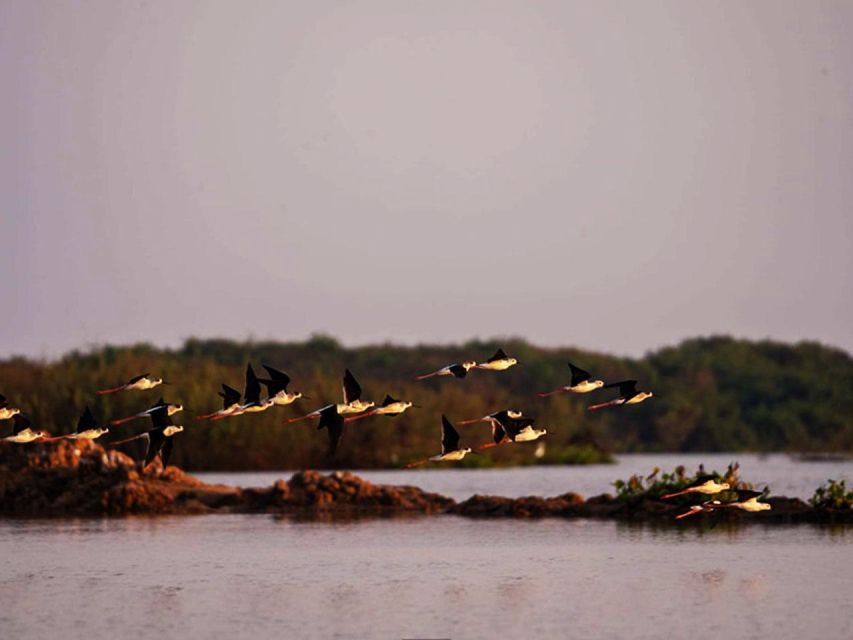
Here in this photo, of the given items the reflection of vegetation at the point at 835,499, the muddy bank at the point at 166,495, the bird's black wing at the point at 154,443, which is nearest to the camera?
the bird's black wing at the point at 154,443

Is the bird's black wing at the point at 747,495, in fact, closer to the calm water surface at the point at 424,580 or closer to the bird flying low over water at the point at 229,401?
the calm water surface at the point at 424,580

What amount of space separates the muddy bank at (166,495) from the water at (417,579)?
3.38 feet

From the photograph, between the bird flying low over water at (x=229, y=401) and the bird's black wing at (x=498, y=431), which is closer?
the bird flying low over water at (x=229, y=401)

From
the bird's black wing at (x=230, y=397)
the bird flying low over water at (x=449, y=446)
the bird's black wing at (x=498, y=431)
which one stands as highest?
the bird's black wing at (x=230, y=397)

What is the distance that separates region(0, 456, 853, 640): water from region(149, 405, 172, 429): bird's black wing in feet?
5.89

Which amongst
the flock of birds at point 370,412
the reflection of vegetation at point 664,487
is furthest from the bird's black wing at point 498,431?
the reflection of vegetation at point 664,487

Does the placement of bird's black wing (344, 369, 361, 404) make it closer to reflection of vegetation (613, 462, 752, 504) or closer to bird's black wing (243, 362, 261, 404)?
bird's black wing (243, 362, 261, 404)

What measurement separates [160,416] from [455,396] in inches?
975

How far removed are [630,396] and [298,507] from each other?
9521 millimetres

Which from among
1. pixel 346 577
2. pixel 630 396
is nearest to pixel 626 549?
pixel 630 396

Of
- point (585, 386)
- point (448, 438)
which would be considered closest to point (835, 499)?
point (585, 386)

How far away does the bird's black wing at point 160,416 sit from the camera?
26281mm

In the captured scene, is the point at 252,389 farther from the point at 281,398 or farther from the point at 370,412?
the point at 370,412

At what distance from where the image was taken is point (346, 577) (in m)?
23.1
